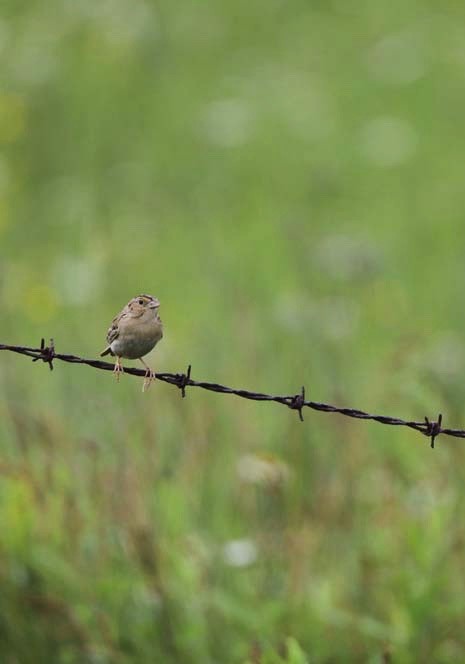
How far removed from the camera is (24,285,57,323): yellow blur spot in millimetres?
9164

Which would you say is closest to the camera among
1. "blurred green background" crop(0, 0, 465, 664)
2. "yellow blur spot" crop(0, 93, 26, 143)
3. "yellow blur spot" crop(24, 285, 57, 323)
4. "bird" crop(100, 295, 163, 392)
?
"bird" crop(100, 295, 163, 392)

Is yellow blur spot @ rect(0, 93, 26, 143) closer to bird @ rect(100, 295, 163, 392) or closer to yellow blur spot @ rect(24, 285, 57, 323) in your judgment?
yellow blur spot @ rect(24, 285, 57, 323)

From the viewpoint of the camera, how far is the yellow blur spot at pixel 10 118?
12.3 meters

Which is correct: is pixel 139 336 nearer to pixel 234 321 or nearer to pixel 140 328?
pixel 140 328

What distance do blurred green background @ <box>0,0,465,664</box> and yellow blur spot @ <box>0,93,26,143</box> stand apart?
2 centimetres

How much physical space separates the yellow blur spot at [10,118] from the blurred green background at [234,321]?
2cm

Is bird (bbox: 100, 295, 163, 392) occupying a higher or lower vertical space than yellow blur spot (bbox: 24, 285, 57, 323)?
lower

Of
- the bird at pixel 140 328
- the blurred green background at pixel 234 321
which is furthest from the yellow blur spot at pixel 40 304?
the bird at pixel 140 328

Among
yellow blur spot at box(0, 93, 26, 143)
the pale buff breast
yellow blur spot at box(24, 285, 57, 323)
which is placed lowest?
the pale buff breast

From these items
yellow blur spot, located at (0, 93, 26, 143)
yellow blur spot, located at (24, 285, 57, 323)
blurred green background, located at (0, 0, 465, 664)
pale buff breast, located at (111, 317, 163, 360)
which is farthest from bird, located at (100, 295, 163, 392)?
yellow blur spot, located at (0, 93, 26, 143)

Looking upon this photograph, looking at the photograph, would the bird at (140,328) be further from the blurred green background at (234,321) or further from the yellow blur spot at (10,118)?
the yellow blur spot at (10,118)

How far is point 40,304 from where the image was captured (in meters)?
9.19

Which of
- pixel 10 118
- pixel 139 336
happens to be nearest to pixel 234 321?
pixel 139 336

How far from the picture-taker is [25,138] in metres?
13.1
